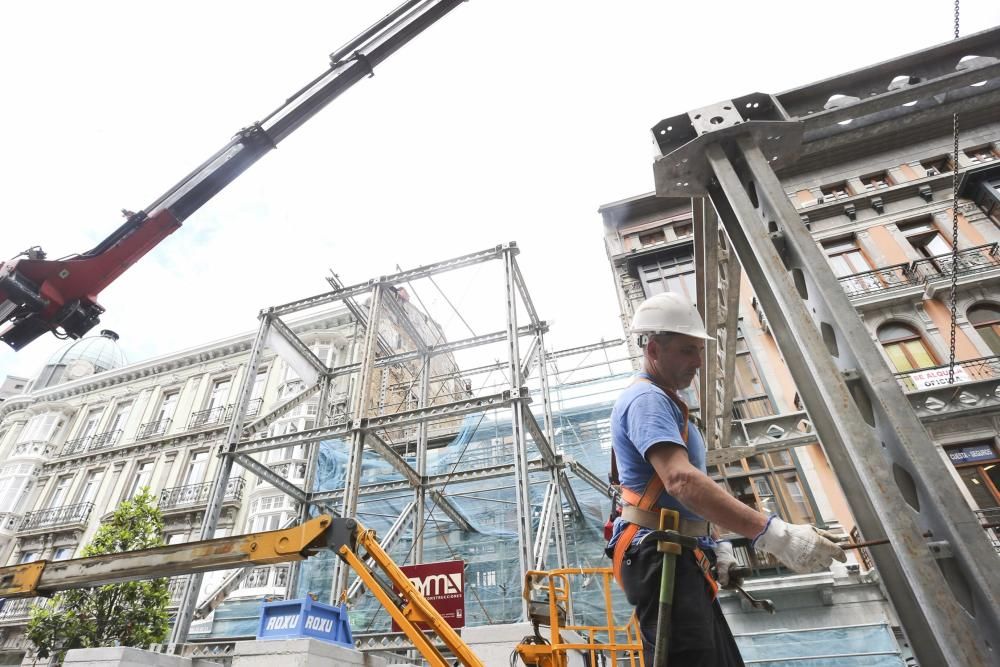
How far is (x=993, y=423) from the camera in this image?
11.7 meters

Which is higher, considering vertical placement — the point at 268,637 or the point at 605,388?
the point at 605,388

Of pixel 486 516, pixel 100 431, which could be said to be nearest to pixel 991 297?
pixel 486 516

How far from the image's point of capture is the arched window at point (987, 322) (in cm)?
1295

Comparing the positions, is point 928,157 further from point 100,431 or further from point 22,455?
point 22,455

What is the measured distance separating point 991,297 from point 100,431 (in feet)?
114

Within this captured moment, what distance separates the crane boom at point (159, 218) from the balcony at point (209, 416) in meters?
11.6

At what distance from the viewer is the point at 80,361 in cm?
3158

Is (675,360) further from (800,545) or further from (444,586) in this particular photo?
(444,586)

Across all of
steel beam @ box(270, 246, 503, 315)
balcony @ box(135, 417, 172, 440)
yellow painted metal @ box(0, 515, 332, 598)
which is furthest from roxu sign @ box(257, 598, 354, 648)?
balcony @ box(135, 417, 172, 440)

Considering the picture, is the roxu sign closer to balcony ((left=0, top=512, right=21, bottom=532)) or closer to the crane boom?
the crane boom

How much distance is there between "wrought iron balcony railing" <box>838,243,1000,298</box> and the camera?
13930mm

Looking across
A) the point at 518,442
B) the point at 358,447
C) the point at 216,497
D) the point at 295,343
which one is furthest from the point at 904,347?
the point at 216,497

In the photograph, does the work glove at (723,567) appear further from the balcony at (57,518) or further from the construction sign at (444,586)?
the balcony at (57,518)

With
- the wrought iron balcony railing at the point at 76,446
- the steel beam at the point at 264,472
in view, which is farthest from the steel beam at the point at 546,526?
the wrought iron balcony railing at the point at 76,446
